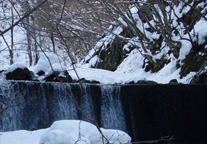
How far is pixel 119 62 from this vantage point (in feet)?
48.3

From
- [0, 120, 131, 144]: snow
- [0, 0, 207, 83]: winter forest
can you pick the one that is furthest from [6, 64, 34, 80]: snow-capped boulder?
[0, 120, 131, 144]: snow

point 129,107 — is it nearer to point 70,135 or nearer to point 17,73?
point 17,73

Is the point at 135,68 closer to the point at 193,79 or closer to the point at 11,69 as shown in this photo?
the point at 193,79

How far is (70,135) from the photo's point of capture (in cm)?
357

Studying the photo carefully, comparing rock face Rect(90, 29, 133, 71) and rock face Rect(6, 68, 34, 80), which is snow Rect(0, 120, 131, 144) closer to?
rock face Rect(6, 68, 34, 80)

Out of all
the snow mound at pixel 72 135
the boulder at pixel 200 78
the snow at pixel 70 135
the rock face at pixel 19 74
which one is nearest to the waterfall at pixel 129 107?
the boulder at pixel 200 78

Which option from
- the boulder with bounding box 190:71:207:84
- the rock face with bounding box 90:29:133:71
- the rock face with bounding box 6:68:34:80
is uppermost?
the rock face with bounding box 90:29:133:71

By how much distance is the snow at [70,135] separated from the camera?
10.8 feet

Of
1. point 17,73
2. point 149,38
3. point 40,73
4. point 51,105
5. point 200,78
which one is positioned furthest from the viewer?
point 149,38

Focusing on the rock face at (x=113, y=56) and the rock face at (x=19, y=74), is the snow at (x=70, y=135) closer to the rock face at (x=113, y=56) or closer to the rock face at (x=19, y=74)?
the rock face at (x=19, y=74)

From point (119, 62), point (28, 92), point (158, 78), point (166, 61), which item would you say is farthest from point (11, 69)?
point (119, 62)

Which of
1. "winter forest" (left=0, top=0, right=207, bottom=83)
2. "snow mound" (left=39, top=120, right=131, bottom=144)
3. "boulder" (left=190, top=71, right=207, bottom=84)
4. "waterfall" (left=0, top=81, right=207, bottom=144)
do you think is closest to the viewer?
"snow mound" (left=39, top=120, right=131, bottom=144)

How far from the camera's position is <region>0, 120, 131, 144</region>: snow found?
3306mm

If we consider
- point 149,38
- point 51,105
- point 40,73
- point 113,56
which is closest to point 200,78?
point 51,105
